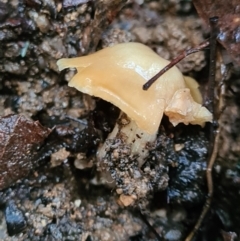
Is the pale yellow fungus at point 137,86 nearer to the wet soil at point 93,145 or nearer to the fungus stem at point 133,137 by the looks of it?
the fungus stem at point 133,137

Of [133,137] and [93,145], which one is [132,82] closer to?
[133,137]

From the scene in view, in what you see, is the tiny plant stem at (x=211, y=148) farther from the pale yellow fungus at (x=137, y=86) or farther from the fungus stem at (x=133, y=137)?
the fungus stem at (x=133, y=137)

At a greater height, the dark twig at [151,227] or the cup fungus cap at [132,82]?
the cup fungus cap at [132,82]

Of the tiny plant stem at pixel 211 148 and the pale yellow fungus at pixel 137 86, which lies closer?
the pale yellow fungus at pixel 137 86

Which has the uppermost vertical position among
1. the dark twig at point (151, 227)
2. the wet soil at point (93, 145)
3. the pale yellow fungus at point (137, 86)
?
the pale yellow fungus at point (137, 86)

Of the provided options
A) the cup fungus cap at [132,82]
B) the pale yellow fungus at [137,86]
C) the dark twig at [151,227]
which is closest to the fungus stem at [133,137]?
the pale yellow fungus at [137,86]

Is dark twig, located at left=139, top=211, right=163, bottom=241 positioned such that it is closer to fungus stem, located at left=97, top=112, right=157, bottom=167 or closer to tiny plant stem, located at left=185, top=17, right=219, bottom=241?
tiny plant stem, located at left=185, top=17, right=219, bottom=241

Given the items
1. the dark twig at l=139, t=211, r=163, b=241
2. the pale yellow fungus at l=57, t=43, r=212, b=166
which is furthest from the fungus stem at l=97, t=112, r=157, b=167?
the dark twig at l=139, t=211, r=163, b=241

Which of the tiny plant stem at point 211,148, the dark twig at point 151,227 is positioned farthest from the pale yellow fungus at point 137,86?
the dark twig at point 151,227
